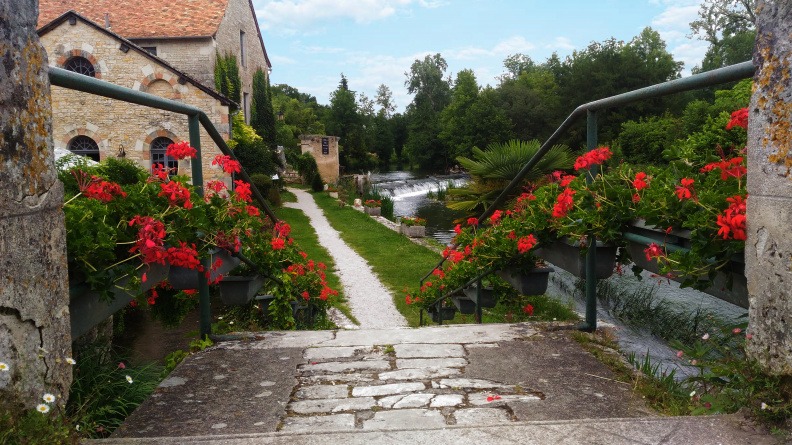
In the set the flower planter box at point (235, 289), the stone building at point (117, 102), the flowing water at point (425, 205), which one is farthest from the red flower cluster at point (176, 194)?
the flowing water at point (425, 205)

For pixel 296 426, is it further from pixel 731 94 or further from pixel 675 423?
pixel 731 94

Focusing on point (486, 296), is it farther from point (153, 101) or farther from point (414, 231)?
point (414, 231)

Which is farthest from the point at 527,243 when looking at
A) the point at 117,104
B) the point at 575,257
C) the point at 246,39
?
the point at 246,39

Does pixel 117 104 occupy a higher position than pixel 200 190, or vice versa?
pixel 117 104

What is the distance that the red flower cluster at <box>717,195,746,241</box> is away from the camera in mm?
1700

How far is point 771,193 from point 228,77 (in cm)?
2112

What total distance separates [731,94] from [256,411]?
25044mm

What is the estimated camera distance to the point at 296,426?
2.18m

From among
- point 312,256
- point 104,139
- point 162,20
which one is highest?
point 162,20

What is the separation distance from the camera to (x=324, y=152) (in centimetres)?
3700

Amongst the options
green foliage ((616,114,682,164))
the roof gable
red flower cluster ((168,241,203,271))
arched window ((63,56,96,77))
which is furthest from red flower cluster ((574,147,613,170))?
green foliage ((616,114,682,164))

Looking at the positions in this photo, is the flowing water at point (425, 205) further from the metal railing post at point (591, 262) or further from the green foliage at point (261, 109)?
the metal railing post at point (591, 262)

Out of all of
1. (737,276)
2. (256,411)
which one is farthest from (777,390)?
(256,411)

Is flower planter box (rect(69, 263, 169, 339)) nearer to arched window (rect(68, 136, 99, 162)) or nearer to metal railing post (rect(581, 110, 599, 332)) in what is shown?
metal railing post (rect(581, 110, 599, 332))
